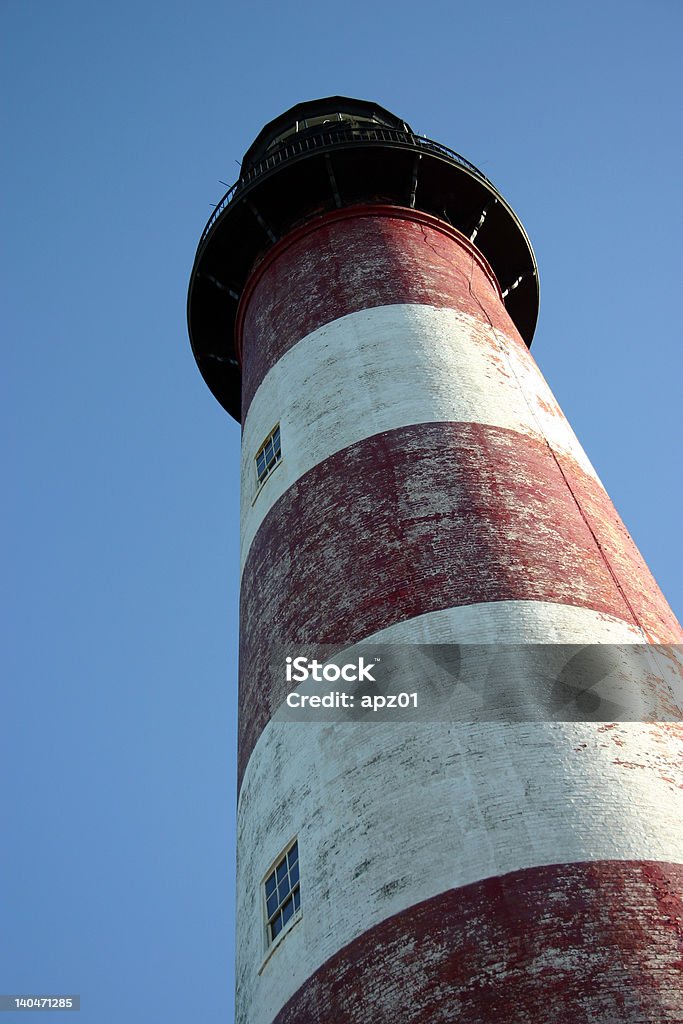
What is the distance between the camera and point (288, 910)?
35.3 feet

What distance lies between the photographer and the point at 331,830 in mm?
10539

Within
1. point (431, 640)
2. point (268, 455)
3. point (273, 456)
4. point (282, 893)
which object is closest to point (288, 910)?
point (282, 893)

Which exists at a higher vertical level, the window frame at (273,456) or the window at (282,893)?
the window frame at (273,456)

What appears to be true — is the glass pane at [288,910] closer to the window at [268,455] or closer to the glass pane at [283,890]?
the glass pane at [283,890]

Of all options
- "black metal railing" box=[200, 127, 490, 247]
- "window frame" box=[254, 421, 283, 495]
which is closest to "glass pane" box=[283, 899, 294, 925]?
"window frame" box=[254, 421, 283, 495]

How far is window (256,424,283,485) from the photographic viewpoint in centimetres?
1631

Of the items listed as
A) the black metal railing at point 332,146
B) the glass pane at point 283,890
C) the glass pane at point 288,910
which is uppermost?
the black metal railing at point 332,146

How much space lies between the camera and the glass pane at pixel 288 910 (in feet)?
35.1

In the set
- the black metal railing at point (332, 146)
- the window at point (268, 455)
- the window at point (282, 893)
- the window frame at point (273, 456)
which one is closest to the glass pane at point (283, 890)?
the window at point (282, 893)

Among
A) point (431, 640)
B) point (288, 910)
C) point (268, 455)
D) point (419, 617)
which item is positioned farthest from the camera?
point (268, 455)

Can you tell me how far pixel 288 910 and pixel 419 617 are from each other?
3476 millimetres

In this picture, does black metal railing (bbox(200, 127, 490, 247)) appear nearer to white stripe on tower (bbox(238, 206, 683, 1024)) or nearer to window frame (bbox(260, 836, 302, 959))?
white stripe on tower (bbox(238, 206, 683, 1024))

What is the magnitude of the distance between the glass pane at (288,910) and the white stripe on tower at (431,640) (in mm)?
289

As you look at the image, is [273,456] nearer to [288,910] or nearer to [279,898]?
[279,898]
